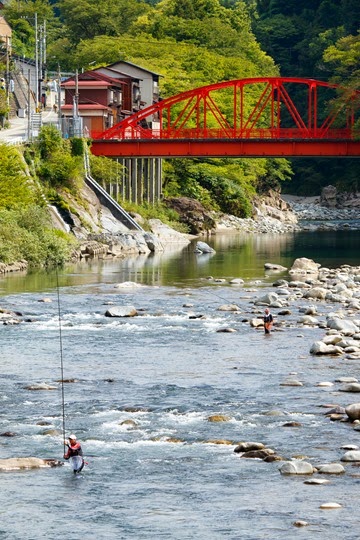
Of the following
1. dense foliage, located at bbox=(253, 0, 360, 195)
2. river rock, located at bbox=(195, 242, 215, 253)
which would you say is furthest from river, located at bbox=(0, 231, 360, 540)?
dense foliage, located at bbox=(253, 0, 360, 195)

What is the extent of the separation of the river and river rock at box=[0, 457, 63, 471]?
0.23 meters

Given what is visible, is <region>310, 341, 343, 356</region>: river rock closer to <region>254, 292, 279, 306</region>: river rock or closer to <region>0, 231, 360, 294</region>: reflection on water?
<region>254, 292, 279, 306</region>: river rock

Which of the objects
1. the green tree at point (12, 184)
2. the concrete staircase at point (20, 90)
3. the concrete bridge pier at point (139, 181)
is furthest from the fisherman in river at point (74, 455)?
the concrete staircase at point (20, 90)

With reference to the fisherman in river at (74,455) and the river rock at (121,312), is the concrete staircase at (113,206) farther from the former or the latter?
the fisherman in river at (74,455)

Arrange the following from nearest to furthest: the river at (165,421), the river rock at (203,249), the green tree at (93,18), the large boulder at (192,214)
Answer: the river at (165,421), the river rock at (203,249), the large boulder at (192,214), the green tree at (93,18)

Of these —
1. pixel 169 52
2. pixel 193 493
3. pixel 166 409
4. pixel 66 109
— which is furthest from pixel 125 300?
pixel 169 52

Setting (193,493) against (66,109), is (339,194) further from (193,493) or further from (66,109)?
(193,493)

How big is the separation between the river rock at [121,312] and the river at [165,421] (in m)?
0.32

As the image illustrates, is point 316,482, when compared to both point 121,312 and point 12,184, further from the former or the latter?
point 12,184

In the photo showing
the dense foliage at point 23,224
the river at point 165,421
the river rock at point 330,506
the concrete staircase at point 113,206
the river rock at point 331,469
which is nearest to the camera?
the river at point 165,421

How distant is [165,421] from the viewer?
2664cm

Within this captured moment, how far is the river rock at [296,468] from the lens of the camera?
2294cm

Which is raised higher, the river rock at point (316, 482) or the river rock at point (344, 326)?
the river rock at point (344, 326)

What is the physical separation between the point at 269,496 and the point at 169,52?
382ft
